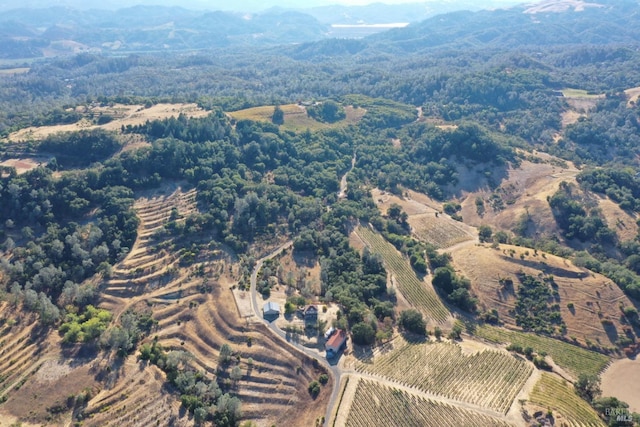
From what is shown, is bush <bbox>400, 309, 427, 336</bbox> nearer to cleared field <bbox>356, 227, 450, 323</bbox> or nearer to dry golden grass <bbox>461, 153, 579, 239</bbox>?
cleared field <bbox>356, 227, 450, 323</bbox>

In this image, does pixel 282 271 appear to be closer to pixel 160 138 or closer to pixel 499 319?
pixel 499 319

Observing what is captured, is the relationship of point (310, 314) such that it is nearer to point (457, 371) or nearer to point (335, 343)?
point (335, 343)

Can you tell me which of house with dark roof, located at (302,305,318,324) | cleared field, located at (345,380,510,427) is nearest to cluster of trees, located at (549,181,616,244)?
cleared field, located at (345,380,510,427)

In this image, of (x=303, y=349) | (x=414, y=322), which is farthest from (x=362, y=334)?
(x=414, y=322)

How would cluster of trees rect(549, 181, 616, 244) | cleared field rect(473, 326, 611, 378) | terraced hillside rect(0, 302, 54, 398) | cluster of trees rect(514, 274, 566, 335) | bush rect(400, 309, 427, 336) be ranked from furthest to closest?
cluster of trees rect(549, 181, 616, 244) < cluster of trees rect(514, 274, 566, 335) < bush rect(400, 309, 427, 336) < cleared field rect(473, 326, 611, 378) < terraced hillside rect(0, 302, 54, 398)

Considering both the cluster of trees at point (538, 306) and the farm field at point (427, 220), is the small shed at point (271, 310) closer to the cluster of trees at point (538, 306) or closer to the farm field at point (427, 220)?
the cluster of trees at point (538, 306)

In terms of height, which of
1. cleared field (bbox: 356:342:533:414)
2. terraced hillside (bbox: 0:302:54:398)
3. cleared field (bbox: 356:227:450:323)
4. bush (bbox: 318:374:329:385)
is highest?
terraced hillside (bbox: 0:302:54:398)

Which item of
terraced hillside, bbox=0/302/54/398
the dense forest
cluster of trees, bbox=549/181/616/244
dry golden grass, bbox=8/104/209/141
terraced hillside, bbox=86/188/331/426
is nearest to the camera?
terraced hillside, bbox=86/188/331/426
